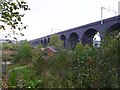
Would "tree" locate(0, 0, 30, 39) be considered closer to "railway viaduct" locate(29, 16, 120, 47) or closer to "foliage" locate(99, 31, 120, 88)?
"foliage" locate(99, 31, 120, 88)

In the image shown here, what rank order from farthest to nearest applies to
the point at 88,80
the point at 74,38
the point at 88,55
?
the point at 74,38 < the point at 88,55 < the point at 88,80

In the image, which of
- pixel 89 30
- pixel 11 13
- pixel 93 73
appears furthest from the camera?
pixel 89 30

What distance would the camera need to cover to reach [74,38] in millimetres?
61344

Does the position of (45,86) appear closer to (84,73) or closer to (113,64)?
(84,73)

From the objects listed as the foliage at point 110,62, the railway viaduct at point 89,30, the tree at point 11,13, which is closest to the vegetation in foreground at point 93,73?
the foliage at point 110,62

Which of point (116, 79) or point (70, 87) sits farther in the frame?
point (70, 87)

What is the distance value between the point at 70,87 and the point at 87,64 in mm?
861

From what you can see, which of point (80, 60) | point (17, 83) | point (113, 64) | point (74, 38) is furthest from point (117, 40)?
point (74, 38)

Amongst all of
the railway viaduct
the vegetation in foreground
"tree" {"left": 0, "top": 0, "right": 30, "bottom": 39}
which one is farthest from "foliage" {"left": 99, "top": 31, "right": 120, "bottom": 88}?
the railway viaduct

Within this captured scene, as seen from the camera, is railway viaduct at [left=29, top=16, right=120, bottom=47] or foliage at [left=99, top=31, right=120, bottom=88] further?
railway viaduct at [left=29, top=16, right=120, bottom=47]

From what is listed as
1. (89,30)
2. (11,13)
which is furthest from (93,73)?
(89,30)

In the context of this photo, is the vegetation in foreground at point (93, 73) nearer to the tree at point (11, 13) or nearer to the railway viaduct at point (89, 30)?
the tree at point (11, 13)

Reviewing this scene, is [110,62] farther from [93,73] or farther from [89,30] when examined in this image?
[89,30]

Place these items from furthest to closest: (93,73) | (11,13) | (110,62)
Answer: (93,73)
(110,62)
(11,13)
